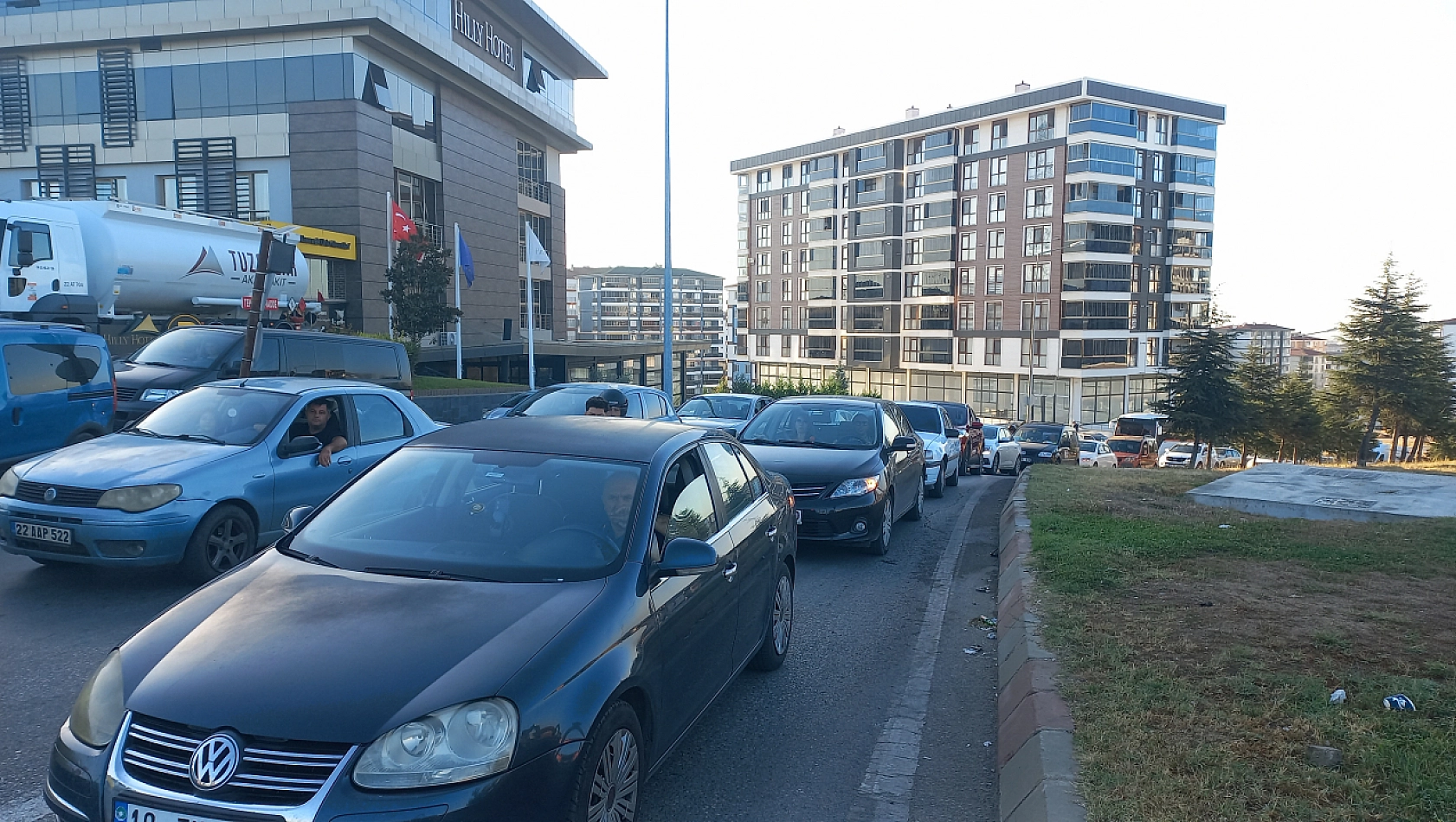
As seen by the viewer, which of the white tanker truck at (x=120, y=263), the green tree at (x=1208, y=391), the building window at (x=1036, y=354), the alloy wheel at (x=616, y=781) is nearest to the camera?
the alloy wheel at (x=616, y=781)

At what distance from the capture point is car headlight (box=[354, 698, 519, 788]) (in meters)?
2.65

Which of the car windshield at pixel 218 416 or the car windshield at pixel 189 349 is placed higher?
the car windshield at pixel 189 349

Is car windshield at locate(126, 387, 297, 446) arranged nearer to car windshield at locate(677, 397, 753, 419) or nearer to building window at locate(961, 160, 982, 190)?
car windshield at locate(677, 397, 753, 419)

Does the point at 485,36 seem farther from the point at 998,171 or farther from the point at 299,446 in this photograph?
the point at 299,446

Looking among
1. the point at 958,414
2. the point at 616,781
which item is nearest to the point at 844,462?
the point at 616,781

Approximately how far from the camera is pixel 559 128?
4916cm

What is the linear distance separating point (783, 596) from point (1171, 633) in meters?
2.35

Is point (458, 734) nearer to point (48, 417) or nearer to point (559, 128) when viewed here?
point (48, 417)

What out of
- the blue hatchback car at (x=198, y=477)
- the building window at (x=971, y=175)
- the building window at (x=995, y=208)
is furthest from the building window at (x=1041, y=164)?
the blue hatchback car at (x=198, y=477)

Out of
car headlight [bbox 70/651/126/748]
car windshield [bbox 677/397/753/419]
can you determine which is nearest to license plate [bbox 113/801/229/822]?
car headlight [bbox 70/651/126/748]

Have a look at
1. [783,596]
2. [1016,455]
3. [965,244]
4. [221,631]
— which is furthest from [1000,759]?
[965,244]

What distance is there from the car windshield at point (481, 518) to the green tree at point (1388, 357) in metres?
44.1

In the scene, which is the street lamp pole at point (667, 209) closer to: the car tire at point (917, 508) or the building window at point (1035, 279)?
the car tire at point (917, 508)

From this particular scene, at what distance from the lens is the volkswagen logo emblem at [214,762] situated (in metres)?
2.61
